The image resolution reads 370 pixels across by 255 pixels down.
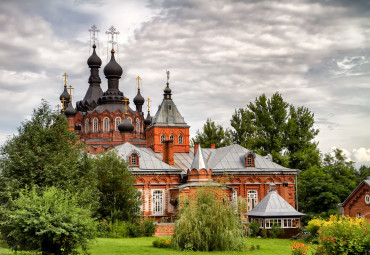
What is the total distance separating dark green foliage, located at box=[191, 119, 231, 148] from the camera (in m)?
71.9

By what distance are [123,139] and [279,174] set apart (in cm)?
1912

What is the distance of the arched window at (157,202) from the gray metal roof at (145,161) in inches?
81.5

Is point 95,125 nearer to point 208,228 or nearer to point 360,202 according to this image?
point 360,202

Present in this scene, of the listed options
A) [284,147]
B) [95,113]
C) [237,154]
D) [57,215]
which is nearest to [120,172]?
[237,154]

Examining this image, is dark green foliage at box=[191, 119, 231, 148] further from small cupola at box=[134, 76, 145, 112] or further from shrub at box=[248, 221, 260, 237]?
shrub at box=[248, 221, 260, 237]

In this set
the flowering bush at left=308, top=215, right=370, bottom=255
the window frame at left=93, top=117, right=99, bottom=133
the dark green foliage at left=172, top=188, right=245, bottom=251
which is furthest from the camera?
the window frame at left=93, top=117, right=99, bottom=133

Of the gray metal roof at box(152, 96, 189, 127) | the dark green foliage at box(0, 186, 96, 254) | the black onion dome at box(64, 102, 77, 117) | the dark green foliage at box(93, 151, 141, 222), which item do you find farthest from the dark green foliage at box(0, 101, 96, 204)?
the black onion dome at box(64, 102, 77, 117)

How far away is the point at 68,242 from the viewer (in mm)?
22609

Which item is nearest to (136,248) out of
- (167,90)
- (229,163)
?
(229,163)

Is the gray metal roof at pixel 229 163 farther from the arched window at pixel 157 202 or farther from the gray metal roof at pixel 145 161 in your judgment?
the arched window at pixel 157 202

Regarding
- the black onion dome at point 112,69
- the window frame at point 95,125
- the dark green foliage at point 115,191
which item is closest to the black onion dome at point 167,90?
the black onion dome at point 112,69

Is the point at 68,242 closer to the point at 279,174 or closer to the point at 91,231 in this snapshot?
the point at 91,231

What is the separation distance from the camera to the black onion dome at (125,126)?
5984 centimetres

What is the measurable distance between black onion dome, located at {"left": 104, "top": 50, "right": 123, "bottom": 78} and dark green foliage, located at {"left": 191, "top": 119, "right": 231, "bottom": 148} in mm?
14989
